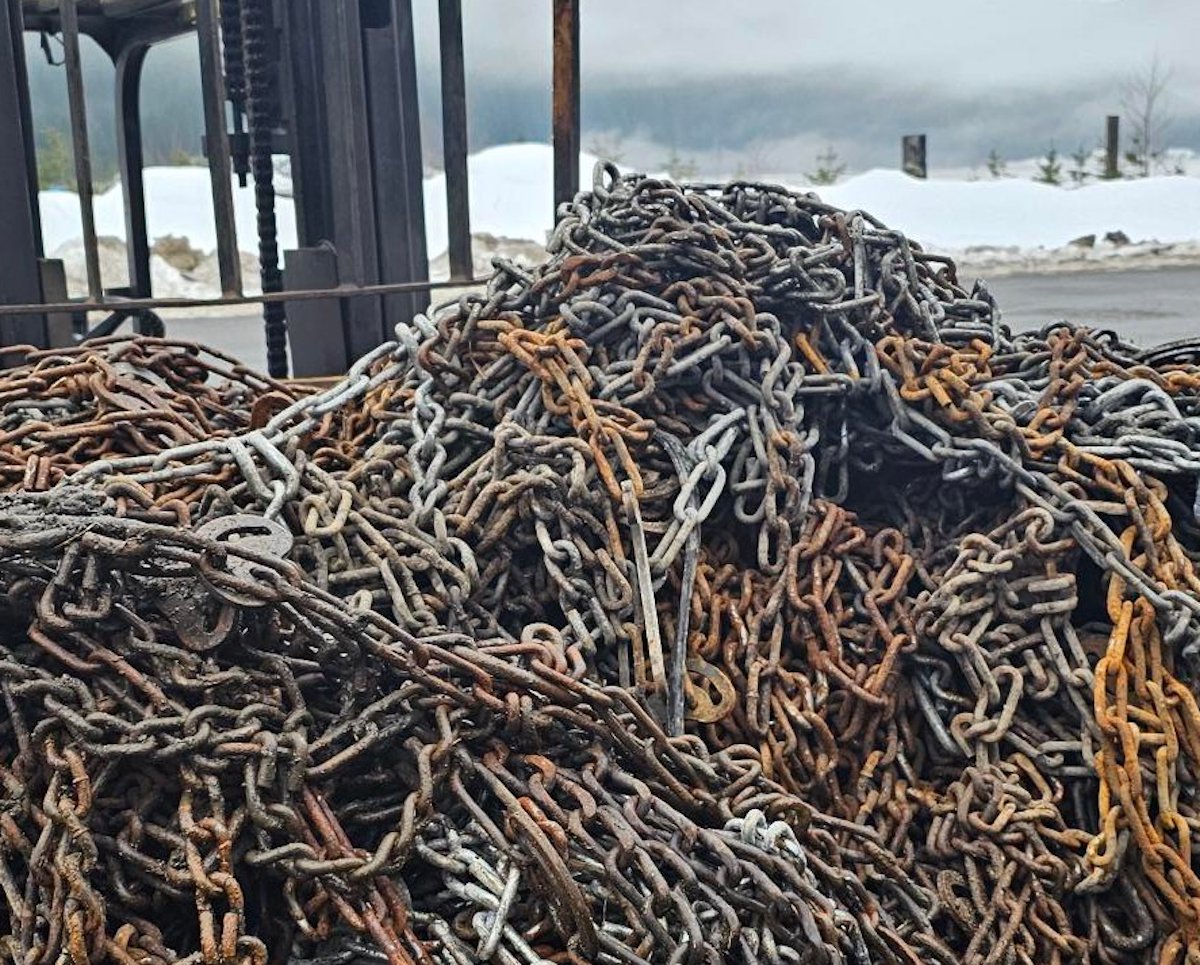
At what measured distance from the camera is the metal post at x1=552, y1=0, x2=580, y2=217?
4535 mm

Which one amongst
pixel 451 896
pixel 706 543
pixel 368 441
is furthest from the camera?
pixel 368 441

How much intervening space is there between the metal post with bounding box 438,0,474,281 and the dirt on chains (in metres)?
1.35

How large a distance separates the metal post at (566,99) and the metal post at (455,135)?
0.33m

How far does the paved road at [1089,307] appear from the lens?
11.7 meters

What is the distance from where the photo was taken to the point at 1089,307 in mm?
13359

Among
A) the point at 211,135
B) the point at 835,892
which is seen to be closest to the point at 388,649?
the point at 835,892

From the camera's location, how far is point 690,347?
2834mm

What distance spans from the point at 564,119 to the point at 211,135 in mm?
1258

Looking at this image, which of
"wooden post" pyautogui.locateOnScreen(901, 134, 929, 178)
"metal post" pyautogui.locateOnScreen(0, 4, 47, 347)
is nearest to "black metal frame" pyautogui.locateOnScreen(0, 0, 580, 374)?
"metal post" pyautogui.locateOnScreen(0, 4, 47, 347)

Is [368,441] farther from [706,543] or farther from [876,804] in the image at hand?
[876,804]

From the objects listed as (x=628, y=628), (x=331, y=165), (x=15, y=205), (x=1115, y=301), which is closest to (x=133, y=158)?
(x=15, y=205)

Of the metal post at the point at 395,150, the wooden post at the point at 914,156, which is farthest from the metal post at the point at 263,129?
the wooden post at the point at 914,156

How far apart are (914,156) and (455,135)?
791 inches

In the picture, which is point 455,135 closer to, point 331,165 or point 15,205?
point 331,165
